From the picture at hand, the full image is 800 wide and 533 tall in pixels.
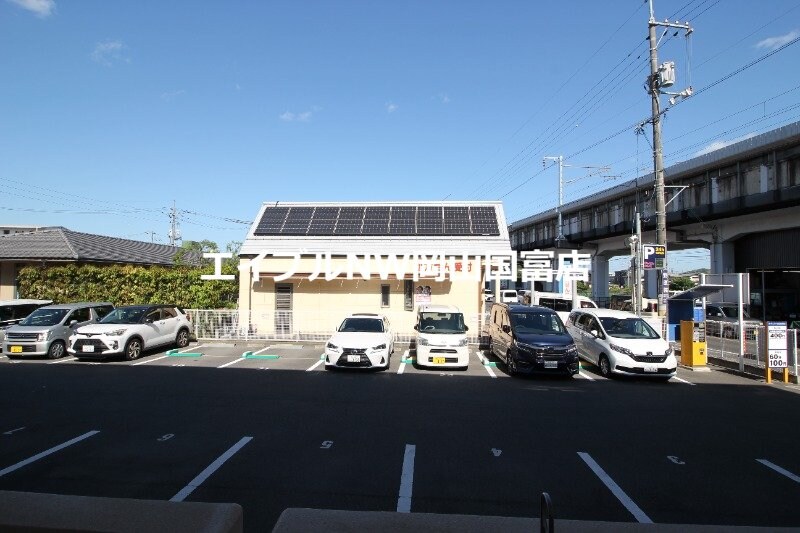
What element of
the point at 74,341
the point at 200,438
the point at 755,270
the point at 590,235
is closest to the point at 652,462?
the point at 200,438

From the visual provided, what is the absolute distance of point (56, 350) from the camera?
1432 centimetres

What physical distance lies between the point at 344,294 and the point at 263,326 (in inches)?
131

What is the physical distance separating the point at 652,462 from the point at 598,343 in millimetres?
7300

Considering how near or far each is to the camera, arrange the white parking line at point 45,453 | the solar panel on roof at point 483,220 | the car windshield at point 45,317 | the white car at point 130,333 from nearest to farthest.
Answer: the white parking line at point 45,453 < the white car at point 130,333 < the car windshield at point 45,317 < the solar panel on roof at point 483,220

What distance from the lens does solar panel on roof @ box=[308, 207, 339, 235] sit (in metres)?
20.6

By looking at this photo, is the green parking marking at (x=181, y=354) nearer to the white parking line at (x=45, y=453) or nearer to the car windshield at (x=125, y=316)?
the car windshield at (x=125, y=316)

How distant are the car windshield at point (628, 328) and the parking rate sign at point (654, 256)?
399 cm

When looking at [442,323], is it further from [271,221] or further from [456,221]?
[271,221]

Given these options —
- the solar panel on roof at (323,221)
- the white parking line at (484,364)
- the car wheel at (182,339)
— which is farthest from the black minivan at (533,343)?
the car wheel at (182,339)

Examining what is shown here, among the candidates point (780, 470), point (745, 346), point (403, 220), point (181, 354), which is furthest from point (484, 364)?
point (181, 354)

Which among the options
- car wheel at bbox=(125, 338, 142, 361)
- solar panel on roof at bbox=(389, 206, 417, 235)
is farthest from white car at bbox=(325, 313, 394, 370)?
solar panel on roof at bbox=(389, 206, 417, 235)

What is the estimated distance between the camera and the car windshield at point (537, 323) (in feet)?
42.6

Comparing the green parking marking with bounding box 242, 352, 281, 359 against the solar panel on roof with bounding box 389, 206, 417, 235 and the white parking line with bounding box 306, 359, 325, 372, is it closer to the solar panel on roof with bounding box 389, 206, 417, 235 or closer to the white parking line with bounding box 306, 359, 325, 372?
the white parking line with bounding box 306, 359, 325, 372

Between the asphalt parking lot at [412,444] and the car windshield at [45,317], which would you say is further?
the car windshield at [45,317]
